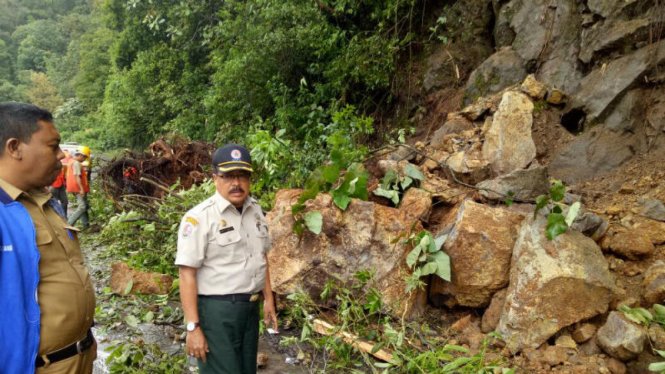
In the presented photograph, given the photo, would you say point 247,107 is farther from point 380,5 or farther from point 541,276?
point 541,276

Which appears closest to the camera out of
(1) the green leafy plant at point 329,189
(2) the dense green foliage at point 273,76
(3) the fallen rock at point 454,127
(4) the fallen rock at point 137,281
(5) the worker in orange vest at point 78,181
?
(1) the green leafy plant at point 329,189

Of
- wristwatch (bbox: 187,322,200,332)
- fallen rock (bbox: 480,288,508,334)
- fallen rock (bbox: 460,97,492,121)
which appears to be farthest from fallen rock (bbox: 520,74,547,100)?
wristwatch (bbox: 187,322,200,332)

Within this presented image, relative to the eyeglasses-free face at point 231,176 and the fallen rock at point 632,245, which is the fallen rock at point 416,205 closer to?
the fallen rock at point 632,245

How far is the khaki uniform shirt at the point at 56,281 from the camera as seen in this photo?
5.14ft

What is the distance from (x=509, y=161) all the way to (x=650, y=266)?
1745 millimetres

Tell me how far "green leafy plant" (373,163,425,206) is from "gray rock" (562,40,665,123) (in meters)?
2.19

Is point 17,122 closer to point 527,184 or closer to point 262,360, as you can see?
point 262,360

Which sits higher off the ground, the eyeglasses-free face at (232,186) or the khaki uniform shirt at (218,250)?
the eyeglasses-free face at (232,186)

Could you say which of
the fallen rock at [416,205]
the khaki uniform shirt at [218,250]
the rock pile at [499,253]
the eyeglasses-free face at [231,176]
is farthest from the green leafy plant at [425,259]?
the eyeglasses-free face at [231,176]

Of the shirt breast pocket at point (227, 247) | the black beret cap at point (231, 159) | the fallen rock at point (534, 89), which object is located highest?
the fallen rock at point (534, 89)

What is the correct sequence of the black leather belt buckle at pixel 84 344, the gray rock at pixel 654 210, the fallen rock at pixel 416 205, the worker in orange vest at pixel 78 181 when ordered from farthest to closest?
the worker in orange vest at pixel 78 181 → the fallen rock at pixel 416 205 → the gray rock at pixel 654 210 → the black leather belt buckle at pixel 84 344

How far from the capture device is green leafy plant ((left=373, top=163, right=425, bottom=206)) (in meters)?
4.33

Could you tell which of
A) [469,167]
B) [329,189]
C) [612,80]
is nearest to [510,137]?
[469,167]

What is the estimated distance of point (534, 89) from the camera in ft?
17.1
